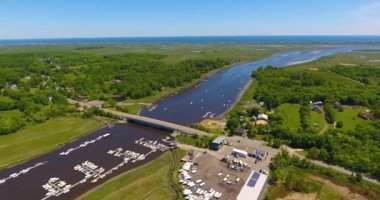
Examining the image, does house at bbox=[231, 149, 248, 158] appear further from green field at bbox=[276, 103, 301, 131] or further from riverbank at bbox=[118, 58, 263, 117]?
riverbank at bbox=[118, 58, 263, 117]

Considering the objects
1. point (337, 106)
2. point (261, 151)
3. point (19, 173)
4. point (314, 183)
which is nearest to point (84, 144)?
point (19, 173)

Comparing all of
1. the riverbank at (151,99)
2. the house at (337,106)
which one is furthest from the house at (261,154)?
the riverbank at (151,99)

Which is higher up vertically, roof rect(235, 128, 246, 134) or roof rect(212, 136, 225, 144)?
roof rect(212, 136, 225, 144)

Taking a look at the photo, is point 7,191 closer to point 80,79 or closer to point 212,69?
point 80,79

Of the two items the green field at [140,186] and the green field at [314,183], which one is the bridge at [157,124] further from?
the green field at [314,183]

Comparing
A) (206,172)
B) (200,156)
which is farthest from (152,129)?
(206,172)

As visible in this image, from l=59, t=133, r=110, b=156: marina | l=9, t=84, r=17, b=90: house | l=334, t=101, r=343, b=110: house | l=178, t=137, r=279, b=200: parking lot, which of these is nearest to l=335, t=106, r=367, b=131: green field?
l=334, t=101, r=343, b=110: house
